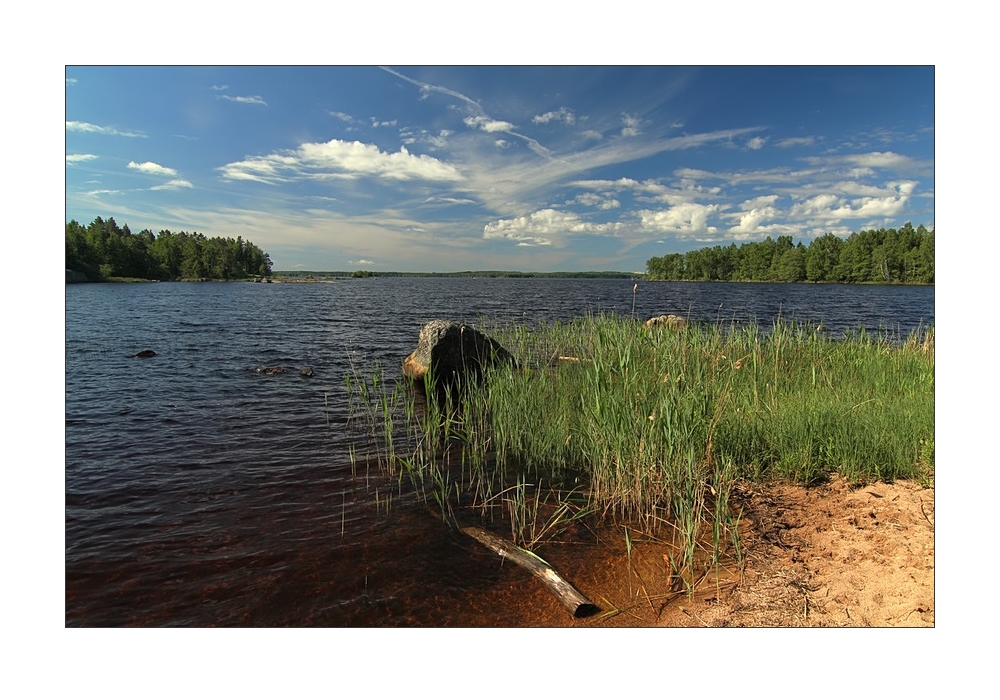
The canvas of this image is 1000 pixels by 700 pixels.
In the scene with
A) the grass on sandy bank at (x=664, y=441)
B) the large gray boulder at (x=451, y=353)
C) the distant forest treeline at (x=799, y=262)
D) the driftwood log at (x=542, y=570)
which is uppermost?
the distant forest treeline at (x=799, y=262)

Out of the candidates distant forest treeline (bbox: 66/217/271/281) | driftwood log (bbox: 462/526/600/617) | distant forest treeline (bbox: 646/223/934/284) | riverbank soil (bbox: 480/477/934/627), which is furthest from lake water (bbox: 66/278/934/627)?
distant forest treeline (bbox: 646/223/934/284)

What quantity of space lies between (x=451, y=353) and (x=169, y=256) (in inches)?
1064

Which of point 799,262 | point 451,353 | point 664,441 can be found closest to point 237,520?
point 664,441

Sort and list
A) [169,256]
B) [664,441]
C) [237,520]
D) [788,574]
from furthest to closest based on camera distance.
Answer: [169,256]
[237,520]
[664,441]
[788,574]

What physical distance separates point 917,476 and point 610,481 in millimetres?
3108

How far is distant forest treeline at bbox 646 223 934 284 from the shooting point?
105 ft

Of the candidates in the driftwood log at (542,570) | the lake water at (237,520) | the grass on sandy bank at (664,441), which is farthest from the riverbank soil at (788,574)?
the lake water at (237,520)

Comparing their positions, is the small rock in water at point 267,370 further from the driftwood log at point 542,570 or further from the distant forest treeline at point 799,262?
the distant forest treeline at point 799,262

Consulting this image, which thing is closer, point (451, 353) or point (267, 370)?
point (451, 353)

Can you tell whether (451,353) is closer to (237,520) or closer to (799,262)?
(237,520)

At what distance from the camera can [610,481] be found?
18.3 ft

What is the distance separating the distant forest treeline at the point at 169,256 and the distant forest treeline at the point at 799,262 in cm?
2165

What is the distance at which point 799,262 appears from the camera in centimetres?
5219

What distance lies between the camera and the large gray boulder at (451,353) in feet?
35.9
